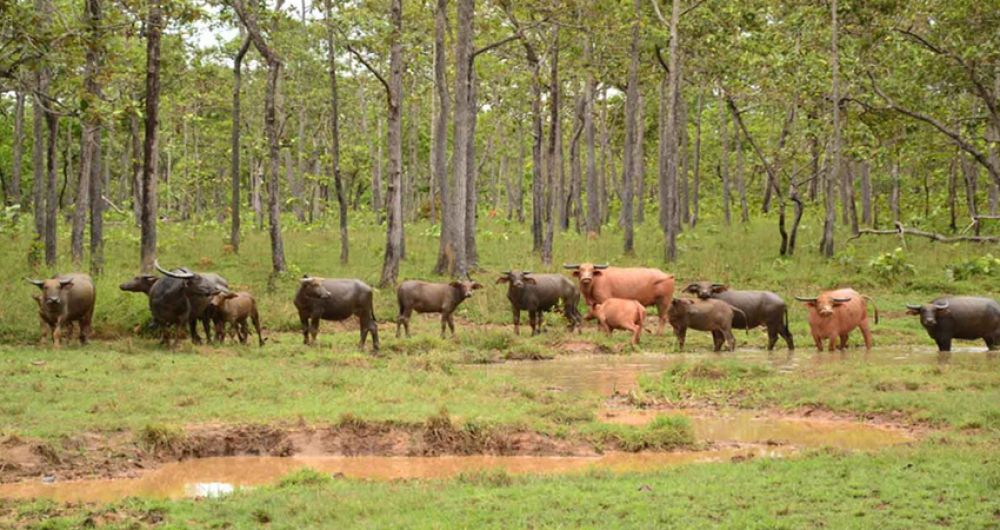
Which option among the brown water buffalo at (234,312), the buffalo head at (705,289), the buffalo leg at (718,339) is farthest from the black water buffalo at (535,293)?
the brown water buffalo at (234,312)

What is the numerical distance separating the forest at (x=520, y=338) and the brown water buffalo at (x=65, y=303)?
0.08 meters

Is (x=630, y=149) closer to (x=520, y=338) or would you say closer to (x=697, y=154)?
(x=697, y=154)

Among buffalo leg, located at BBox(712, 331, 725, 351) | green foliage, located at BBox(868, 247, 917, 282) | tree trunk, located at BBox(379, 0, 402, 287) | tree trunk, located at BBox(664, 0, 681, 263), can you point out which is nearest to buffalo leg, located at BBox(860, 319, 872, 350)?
buffalo leg, located at BBox(712, 331, 725, 351)

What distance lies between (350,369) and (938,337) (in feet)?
35.2

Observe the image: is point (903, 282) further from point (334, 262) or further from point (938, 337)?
point (334, 262)

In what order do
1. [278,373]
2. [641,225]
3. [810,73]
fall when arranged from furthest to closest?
1. [641,225]
2. [810,73]
3. [278,373]

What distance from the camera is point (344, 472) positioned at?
36.4 feet

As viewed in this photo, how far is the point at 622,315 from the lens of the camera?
20.6 m

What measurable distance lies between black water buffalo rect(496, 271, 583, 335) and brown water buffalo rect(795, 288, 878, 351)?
4.83m

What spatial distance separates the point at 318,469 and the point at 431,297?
9824 mm

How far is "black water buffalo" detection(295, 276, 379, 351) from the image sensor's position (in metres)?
18.7

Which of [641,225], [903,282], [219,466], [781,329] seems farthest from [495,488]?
[641,225]

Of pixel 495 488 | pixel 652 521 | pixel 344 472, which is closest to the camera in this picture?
pixel 652 521

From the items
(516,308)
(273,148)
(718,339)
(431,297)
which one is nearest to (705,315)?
(718,339)
